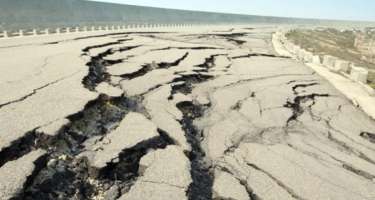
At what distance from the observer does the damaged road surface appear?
3.23 m

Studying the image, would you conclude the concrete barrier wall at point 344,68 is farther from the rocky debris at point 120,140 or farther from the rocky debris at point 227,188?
the rocky debris at point 227,188

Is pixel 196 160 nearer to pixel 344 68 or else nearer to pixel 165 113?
pixel 165 113

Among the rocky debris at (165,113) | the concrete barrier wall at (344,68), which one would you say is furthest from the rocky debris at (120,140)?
the concrete barrier wall at (344,68)

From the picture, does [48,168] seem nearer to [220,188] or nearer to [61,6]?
[220,188]

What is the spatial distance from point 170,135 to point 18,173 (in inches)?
62.6

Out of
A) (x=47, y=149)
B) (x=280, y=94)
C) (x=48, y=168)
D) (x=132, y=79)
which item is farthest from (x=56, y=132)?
(x=280, y=94)

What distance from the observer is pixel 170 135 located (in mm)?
4160

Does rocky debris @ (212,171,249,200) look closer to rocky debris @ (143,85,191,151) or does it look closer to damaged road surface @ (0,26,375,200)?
damaged road surface @ (0,26,375,200)

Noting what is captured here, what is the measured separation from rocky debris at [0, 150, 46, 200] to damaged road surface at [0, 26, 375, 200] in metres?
0.01

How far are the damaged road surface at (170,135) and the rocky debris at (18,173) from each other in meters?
0.01

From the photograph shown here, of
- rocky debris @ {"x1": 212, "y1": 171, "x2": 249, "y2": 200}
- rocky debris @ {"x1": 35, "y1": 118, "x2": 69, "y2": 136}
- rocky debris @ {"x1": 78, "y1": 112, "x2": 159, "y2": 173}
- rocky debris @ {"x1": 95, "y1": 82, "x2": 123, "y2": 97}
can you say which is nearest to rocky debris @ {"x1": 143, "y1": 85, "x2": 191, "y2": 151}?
rocky debris @ {"x1": 78, "y1": 112, "x2": 159, "y2": 173}

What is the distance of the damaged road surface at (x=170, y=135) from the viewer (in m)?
3.23

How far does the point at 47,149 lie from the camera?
352 cm

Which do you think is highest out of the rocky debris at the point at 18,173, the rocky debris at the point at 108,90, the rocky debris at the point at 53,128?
the rocky debris at the point at 108,90
